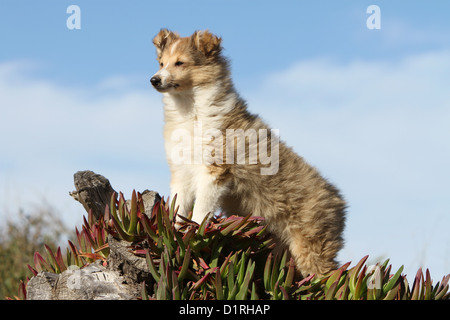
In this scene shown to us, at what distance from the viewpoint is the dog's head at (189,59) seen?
211 inches

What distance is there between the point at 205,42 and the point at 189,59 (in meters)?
0.28

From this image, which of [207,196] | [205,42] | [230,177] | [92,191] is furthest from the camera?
[205,42]

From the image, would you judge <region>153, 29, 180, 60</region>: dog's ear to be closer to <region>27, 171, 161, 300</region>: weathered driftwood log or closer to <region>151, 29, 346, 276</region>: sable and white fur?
<region>151, 29, 346, 276</region>: sable and white fur

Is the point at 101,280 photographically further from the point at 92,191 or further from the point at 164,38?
the point at 164,38

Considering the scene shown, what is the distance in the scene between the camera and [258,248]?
14.0ft

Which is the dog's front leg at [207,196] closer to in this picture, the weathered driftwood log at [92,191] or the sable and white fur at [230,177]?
the sable and white fur at [230,177]

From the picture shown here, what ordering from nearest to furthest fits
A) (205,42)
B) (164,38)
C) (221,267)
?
1. (221,267)
2. (205,42)
3. (164,38)

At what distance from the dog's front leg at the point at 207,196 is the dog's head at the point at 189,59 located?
1016 mm

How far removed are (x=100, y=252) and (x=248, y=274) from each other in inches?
53.9

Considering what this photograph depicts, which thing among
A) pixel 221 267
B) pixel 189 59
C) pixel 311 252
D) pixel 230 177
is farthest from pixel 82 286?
pixel 189 59

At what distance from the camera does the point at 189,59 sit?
5430 mm

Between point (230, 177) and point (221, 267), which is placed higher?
point (230, 177)

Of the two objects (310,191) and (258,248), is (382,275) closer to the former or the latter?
(258,248)
